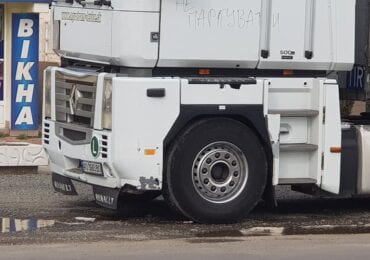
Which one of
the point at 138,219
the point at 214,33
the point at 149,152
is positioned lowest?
the point at 138,219

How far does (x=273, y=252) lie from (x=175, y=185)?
1.45m

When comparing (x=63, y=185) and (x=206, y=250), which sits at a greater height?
(x=63, y=185)

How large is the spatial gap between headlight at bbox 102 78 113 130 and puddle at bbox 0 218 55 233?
1.29m

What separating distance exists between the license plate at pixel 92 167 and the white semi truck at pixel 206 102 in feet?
0.04

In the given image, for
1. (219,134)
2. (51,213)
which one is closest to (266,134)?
(219,134)

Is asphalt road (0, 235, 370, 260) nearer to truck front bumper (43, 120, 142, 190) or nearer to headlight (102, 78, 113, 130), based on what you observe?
truck front bumper (43, 120, 142, 190)

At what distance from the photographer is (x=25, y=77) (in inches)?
661

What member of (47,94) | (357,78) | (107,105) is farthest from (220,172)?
(47,94)

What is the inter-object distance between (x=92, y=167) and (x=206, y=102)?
4.59ft

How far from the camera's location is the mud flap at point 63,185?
32.9 ft

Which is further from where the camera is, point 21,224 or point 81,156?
point 81,156

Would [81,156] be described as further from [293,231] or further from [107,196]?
[293,231]

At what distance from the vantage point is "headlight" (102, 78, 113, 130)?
8.90m

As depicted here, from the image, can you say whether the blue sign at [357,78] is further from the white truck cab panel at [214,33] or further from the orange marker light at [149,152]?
the orange marker light at [149,152]
